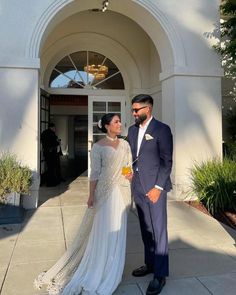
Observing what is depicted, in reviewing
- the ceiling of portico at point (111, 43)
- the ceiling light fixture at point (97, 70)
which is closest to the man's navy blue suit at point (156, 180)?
the ceiling of portico at point (111, 43)

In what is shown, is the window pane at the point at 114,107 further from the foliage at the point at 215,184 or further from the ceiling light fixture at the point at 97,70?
the foliage at the point at 215,184

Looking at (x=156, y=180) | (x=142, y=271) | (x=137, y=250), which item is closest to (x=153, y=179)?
(x=156, y=180)

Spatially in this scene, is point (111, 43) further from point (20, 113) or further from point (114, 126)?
point (114, 126)

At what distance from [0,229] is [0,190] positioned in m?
0.70

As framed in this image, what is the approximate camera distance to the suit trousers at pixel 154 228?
3.53m

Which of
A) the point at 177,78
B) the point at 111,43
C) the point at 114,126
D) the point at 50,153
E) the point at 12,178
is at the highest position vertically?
the point at 111,43

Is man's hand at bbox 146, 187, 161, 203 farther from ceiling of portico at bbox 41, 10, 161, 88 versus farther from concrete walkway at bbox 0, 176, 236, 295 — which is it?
ceiling of portico at bbox 41, 10, 161, 88

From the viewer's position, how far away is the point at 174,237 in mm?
5301

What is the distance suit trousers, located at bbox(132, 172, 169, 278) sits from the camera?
139 inches

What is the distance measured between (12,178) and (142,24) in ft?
15.7

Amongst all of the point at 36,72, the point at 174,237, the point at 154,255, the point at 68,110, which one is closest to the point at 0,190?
the point at 36,72

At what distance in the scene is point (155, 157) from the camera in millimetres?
3611

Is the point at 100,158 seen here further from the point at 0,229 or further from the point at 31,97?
the point at 31,97

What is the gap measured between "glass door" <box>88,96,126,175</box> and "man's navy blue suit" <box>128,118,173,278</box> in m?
7.27
